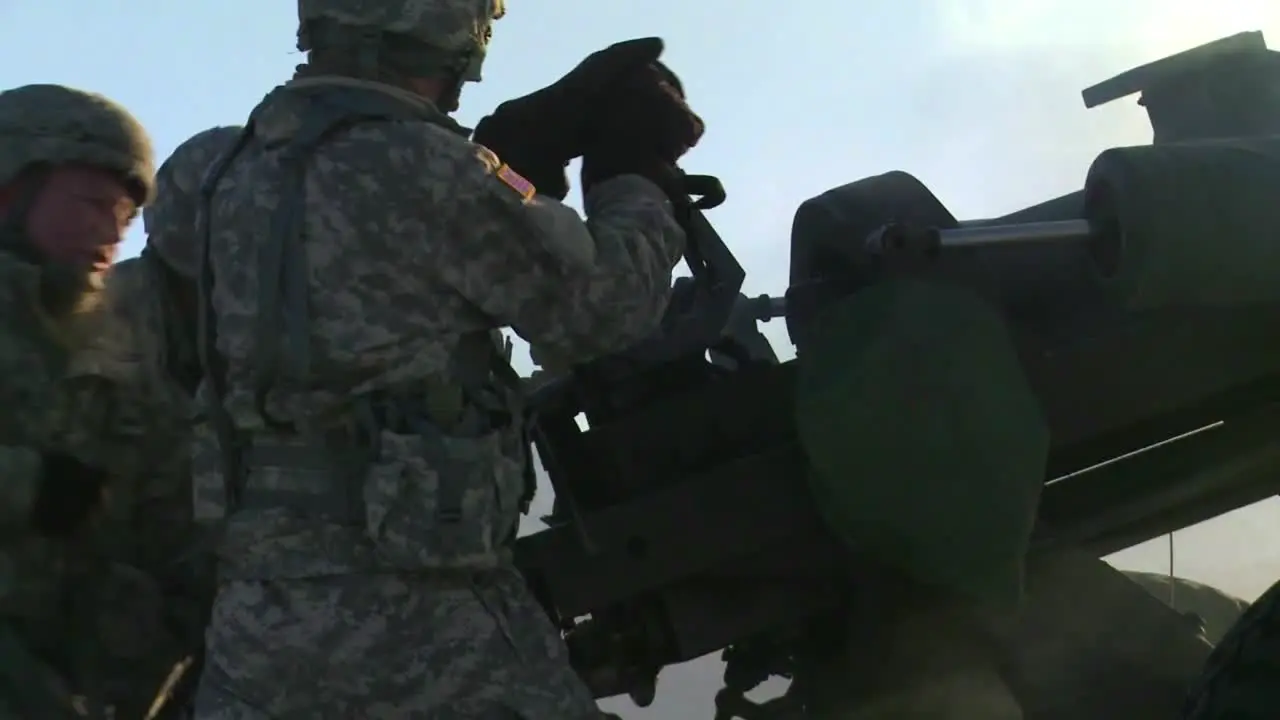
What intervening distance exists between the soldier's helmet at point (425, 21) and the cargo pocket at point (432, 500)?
1.94 ft

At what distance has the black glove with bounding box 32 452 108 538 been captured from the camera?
2.77m

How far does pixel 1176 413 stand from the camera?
294 cm

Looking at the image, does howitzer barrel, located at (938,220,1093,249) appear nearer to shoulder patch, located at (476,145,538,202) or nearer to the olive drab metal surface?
the olive drab metal surface

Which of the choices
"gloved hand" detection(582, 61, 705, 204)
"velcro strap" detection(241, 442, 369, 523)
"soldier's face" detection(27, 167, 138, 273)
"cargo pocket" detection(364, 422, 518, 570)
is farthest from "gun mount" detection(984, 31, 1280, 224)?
"soldier's face" detection(27, 167, 138, 273)

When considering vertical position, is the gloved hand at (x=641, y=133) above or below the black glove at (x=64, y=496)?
above

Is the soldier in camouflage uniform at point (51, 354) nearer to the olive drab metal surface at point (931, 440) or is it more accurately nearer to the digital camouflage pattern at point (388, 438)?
the digital camouflage pattern at point (388, 438)

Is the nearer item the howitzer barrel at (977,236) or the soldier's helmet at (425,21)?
the soldier's helmet at (425,21)

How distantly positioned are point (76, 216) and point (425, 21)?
3.13ft

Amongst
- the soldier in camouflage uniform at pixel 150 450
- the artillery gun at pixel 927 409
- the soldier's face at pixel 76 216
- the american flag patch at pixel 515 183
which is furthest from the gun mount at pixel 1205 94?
the soldier's face at pixel 76 216

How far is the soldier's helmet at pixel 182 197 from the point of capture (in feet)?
8.63

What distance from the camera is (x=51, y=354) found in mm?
2904

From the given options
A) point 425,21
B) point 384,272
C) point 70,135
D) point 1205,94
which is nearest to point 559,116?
point 425,21

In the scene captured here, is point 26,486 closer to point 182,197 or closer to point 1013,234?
point 182,197

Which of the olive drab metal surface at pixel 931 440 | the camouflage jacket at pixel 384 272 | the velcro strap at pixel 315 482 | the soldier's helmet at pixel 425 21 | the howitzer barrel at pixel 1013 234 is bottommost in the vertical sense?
the olive drab metal surface at pixel 931 440
